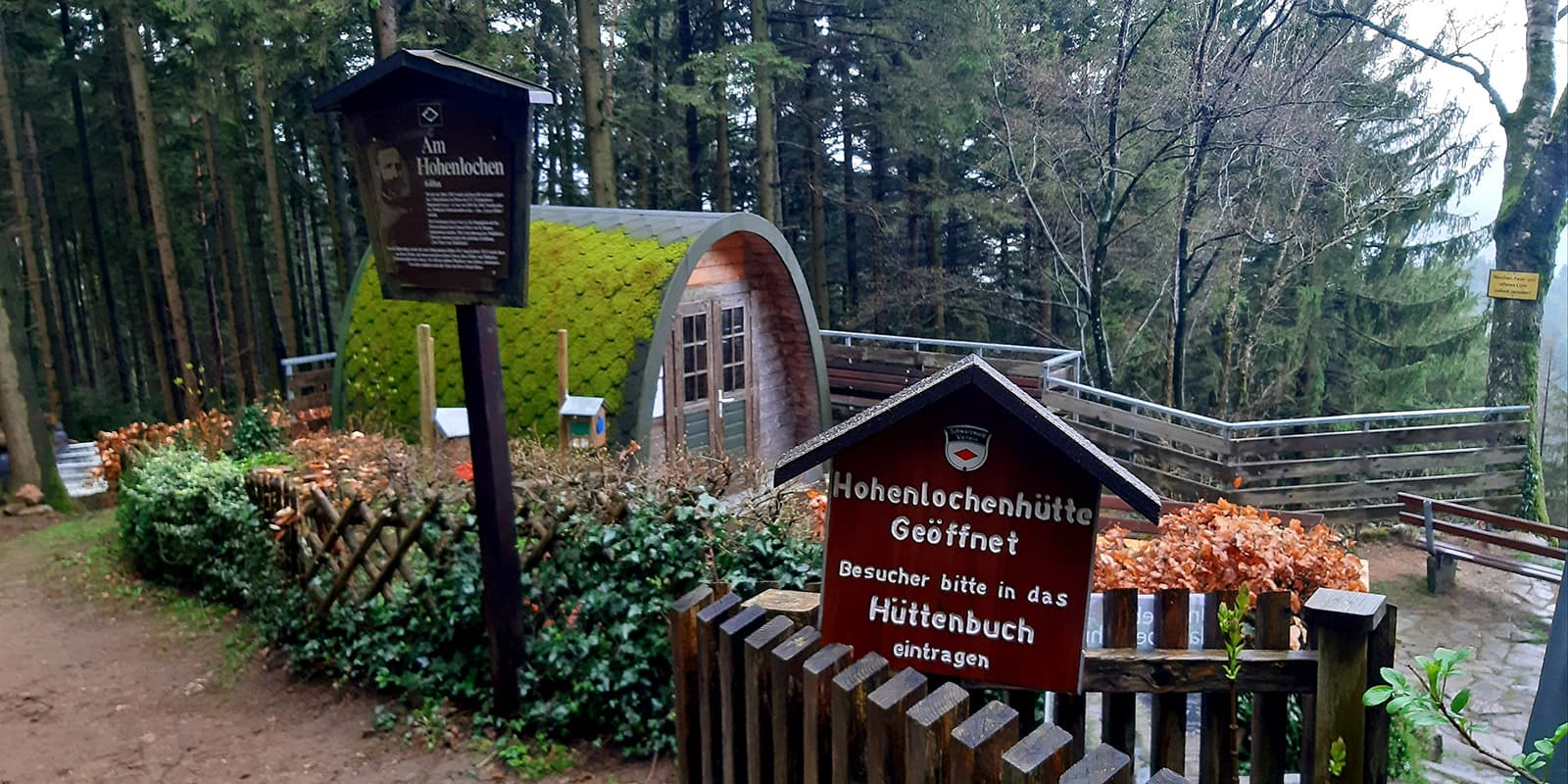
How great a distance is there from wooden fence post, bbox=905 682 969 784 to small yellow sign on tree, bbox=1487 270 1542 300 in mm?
12818

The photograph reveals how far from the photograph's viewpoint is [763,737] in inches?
126

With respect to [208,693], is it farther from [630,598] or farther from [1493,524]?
[1493,524]

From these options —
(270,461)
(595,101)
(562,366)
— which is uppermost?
(595,101)

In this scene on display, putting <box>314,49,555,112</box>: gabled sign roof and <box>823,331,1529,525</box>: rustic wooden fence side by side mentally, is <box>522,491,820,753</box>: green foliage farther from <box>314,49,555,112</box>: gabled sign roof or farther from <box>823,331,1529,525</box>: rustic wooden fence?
<box>823,331,1529,525</box>: rustic wooden fence

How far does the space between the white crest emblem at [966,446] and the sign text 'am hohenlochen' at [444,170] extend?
9.27ft

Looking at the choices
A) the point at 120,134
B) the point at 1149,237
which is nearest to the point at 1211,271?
the point at 1149,237

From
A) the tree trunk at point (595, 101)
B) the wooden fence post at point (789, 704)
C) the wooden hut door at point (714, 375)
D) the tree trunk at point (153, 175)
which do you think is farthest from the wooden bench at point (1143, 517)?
the tree trunk at point (153, 175)

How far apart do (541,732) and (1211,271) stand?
14.7 meters

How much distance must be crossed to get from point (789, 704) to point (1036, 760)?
916mm

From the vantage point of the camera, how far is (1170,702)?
325 cm

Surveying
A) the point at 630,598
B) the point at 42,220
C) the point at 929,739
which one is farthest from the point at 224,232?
the point at 929,739

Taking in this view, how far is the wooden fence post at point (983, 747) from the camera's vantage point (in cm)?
242

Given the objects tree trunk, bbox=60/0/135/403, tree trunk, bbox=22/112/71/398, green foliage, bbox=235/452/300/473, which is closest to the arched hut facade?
green foliage, bbox=235/452/300/473

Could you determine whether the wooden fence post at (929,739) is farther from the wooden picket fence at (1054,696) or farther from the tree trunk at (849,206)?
the tree trunk at (849,206)
